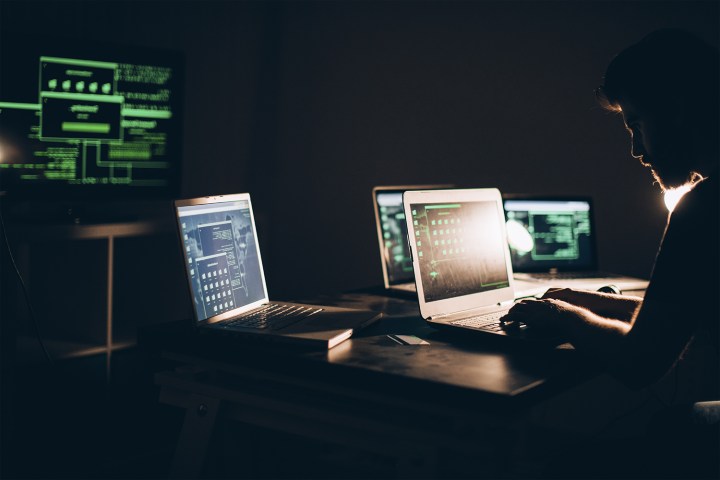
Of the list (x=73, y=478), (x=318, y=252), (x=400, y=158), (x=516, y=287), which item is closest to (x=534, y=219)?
(x=516, y=287)

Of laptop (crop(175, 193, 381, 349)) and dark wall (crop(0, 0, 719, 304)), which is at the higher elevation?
dark wall (crop(0, 0, 719, 304))

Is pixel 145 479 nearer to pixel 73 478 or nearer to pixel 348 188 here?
pixel 73 478

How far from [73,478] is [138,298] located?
3.06ft

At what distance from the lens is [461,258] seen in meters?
1.91

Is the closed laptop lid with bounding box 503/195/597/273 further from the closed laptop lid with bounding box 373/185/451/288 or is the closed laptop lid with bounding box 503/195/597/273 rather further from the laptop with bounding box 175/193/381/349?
the laptop with bounding box 175/193/381/349

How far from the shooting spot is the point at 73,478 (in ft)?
8.21

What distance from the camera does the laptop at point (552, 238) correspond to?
2.79 m

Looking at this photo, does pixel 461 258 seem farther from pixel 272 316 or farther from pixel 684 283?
pixel 684 283

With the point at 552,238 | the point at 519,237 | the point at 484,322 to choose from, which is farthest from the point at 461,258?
the point at 552,238

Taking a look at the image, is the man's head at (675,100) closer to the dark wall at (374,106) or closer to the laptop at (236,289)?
the laptop at (236,289)

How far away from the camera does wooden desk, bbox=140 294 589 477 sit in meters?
1.28

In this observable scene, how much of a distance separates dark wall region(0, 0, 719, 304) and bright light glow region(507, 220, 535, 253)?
673 millimetres

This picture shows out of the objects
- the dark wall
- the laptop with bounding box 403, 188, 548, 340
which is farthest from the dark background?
the laptop with bounding box 403, 188, 548, 340

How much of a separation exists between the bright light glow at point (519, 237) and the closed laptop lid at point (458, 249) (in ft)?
2.30
